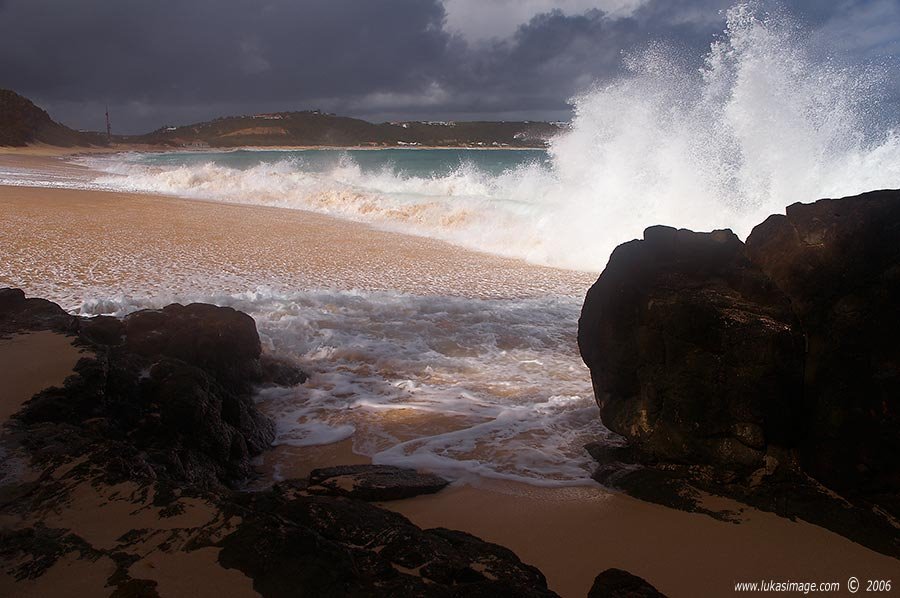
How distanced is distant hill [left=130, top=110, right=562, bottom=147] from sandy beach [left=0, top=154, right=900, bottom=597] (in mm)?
74462

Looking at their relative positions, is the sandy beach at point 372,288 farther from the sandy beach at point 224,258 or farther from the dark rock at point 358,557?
the dark rock at point 358,557

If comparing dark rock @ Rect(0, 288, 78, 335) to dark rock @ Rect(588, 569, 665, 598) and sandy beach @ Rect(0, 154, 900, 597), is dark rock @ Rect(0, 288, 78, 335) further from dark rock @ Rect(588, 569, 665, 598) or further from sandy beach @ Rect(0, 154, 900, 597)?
dark rock @ Rect(588, 569, 665, 598)

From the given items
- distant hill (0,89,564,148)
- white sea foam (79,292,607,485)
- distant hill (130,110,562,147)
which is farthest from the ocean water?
distant hill (130,110,562,147)

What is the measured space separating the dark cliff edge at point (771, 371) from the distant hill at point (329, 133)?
82469 mm

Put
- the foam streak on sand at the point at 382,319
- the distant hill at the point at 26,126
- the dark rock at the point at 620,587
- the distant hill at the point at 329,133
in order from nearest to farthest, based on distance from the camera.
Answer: the dark rock at the point at 620,587 → the foam streak on sand at the point at 382,319 → the distant hill at the point at 26,126 → the distant hill at the point at 329,133

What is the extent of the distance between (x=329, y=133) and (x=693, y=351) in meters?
109

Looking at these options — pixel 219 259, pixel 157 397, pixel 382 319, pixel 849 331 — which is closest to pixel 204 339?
pixel 157 397

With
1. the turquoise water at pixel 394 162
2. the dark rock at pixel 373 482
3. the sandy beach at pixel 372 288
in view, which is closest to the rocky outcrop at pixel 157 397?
the sandy beach at pixel 372 288

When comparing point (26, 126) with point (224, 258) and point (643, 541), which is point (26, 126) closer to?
point (224, 258)

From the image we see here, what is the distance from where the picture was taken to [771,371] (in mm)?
3027

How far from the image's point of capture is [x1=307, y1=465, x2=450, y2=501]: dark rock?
305cm

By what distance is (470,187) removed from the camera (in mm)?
21641

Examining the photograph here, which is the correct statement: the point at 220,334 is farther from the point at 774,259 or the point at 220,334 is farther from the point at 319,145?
the point at 319,145

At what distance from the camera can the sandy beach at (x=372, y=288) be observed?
8.38ft
